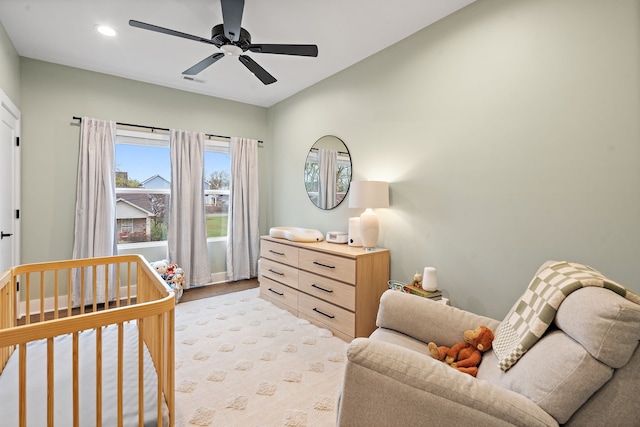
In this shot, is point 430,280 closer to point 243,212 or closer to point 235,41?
point 235,41

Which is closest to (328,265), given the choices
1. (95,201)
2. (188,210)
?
(188,210)

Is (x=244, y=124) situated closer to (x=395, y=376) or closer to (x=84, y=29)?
(x=84, y=29)

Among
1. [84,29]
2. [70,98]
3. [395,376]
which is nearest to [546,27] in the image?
[395,376]

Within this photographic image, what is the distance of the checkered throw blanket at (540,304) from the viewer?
1106 mm

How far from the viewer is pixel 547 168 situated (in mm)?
1949

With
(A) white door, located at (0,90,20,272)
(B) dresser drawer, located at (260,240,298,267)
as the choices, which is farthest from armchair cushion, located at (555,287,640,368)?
(A) white door, located at (0,90,20,272)

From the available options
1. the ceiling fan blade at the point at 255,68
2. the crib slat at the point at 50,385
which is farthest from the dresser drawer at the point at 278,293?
the crib slat at the point at 50,385

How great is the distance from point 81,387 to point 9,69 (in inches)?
119

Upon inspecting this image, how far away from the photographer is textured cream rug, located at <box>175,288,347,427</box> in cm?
175

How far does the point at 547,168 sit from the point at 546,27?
0.87 m

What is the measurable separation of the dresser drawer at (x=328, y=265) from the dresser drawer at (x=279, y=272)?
173mm

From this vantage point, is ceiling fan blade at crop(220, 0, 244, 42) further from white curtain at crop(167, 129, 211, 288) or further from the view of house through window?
→ the view of house through window

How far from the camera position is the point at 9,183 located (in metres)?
2.90

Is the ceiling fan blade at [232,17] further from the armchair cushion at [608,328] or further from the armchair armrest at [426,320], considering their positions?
the armchair cushion at [608,328]
